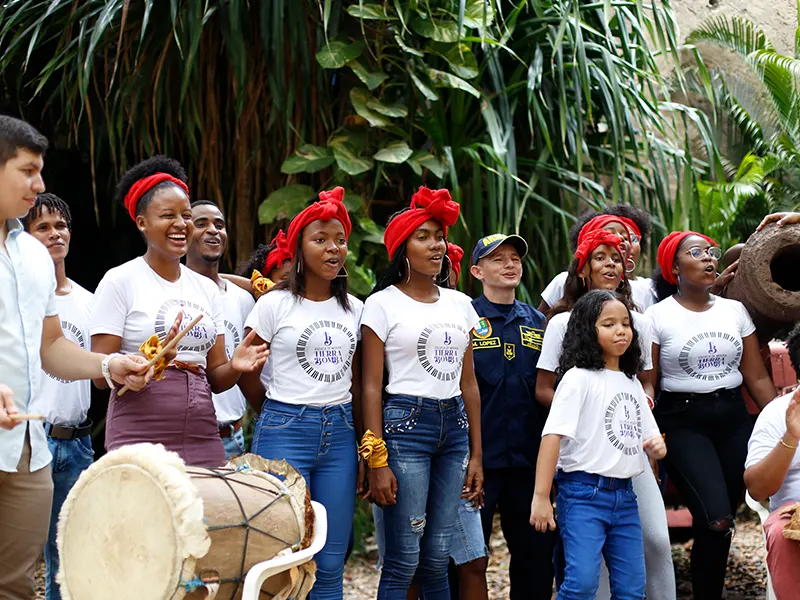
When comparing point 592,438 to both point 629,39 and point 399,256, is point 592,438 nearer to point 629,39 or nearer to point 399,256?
point 399,256

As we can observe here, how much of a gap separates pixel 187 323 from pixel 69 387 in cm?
100

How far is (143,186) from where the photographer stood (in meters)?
3.51

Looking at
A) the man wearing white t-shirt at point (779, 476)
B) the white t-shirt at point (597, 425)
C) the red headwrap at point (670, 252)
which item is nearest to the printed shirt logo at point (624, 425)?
the white t-shirt at point (597, 425)

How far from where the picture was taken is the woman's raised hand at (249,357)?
3.41 metres

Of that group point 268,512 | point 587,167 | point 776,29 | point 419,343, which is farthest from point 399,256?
point 776,29

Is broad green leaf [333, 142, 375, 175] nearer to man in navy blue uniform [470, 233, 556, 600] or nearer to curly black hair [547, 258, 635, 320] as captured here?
man in navy blue uniform [470, 233, 556, 600]

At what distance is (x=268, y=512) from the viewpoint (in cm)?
286

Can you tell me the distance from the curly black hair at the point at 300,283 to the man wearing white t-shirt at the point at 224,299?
603 millimetres

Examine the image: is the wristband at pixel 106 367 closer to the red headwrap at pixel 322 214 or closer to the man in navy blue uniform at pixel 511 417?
the red headwrap at pixel 322 214

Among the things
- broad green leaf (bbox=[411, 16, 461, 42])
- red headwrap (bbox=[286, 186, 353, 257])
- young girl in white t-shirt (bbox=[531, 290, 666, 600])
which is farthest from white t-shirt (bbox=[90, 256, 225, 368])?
broad green leaf (bbox=[411, 16, 461, 42])

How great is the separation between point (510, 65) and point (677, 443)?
3431 millimetres

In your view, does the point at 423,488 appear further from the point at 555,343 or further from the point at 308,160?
the point at 308,160

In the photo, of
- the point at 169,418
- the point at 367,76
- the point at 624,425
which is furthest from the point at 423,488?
the point at 367,76

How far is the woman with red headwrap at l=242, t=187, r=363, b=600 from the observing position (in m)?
3.54
